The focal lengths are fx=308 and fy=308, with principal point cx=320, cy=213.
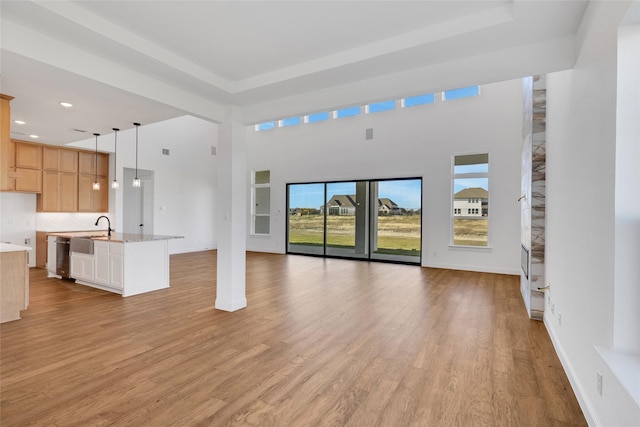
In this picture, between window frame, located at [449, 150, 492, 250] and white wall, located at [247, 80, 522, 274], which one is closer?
white wall, located at [247, 80, 522, 274]

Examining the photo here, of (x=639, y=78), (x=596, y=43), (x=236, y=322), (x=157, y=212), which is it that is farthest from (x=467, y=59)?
(x=157, y=212)

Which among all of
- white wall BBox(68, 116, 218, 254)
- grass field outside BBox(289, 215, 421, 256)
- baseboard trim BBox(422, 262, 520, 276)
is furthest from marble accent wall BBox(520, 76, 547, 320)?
white wall BBox(68, 116, 218, 254)

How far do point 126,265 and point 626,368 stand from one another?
219 inches

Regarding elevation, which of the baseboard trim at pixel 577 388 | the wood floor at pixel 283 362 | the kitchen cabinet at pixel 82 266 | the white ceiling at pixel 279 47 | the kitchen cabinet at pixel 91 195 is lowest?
the wood floor at pixel 283 362

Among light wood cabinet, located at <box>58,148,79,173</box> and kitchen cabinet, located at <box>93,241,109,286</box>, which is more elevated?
light wood cabinet, located at <box>58,148,79,173</box>

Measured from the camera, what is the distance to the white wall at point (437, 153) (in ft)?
21.7

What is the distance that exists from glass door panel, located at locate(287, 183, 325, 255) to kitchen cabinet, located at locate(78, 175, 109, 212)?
16.0 ft

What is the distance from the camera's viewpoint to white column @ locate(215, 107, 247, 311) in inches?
161

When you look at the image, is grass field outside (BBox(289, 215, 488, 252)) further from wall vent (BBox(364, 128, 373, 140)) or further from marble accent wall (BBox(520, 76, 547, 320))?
marble accent wall (BBox(520, 76, 547, 320))

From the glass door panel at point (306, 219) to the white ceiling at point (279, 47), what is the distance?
5766 mm

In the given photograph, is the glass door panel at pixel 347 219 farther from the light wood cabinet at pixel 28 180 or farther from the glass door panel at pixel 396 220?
the light wood cabinet at pixel 28 180

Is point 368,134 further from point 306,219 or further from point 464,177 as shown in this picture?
point 306,219

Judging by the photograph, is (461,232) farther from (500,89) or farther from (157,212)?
(157,212)

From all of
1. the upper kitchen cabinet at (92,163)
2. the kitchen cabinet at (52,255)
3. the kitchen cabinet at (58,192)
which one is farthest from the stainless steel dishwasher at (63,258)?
the upper kitchen cabinet at (92,163)
